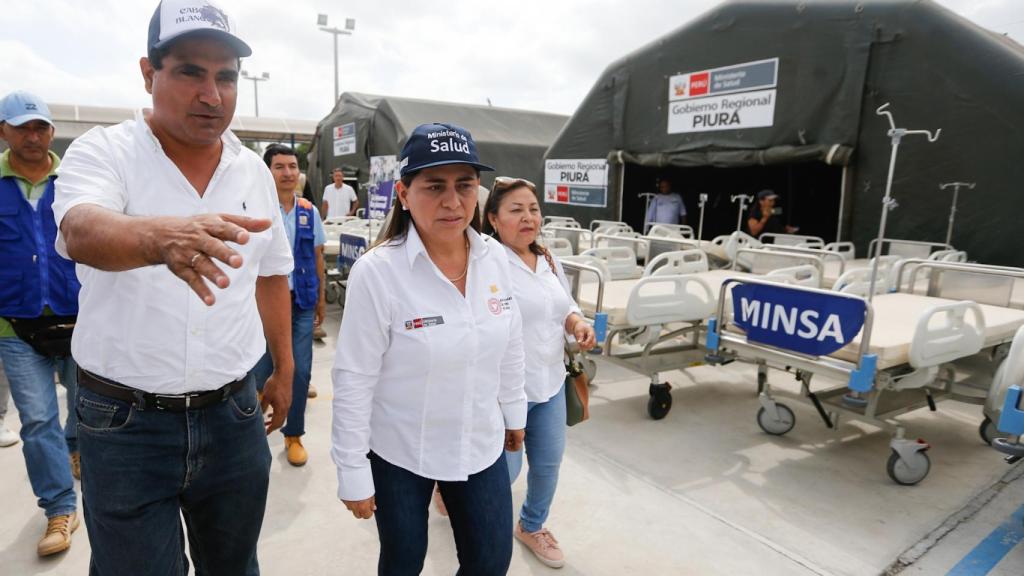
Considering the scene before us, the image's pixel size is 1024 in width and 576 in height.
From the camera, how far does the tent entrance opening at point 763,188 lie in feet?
43.7

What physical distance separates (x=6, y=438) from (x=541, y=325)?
391cm

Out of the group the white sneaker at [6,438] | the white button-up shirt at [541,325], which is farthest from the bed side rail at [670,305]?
the white sneaker at [6,438]

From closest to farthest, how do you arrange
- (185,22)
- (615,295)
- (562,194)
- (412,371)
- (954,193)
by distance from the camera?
(185,22), (412,371), (615,295), (954,193), (562,194)

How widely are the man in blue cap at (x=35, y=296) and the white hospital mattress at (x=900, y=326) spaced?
4.30m

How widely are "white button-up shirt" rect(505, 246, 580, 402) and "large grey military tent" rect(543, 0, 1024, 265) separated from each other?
7.88 meters

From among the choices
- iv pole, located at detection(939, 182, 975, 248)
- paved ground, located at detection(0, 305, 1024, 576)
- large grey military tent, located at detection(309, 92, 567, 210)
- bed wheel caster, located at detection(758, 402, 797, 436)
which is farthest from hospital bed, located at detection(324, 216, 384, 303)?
iv pole, located at detection(939, 182, 975, 248)

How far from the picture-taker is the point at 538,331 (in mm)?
2650

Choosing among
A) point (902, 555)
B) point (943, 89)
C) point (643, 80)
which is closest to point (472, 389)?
point (902, 555)

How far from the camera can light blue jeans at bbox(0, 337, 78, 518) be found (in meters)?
2.78

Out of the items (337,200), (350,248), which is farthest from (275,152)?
(337,200)

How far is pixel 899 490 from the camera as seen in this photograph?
3.78m

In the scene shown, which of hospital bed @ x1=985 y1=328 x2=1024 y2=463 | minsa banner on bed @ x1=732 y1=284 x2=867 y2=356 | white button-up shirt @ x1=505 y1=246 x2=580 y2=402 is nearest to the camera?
white button-up shirt @ x1=505 y1=246 x2=580 y2=402

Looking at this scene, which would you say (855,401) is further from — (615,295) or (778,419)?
(615,295)

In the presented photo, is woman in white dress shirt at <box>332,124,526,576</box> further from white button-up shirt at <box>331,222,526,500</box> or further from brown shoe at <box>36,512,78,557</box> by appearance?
brown shoe at <box>36,512,78,557</box>
